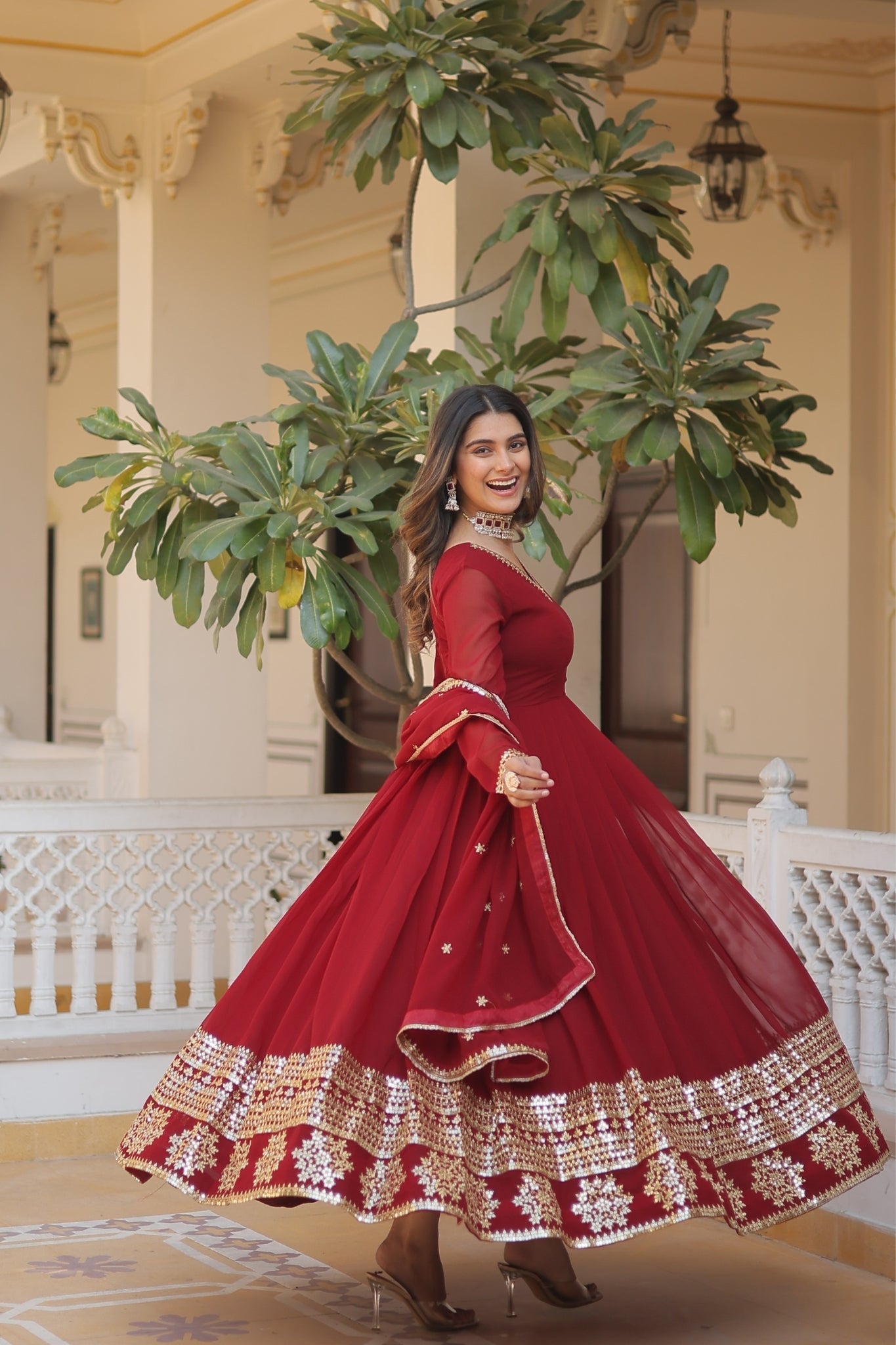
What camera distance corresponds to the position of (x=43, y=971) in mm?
4285

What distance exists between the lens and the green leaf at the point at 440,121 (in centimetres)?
380

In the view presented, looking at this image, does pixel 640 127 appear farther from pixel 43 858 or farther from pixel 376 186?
pixel 376 186

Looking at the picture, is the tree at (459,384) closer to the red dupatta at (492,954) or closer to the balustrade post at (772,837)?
the balustrade post at (772,837)

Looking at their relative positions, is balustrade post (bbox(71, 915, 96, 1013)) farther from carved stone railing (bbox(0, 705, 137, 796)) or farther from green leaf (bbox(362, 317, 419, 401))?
carved stone railing (bbox(0, 705, 137, 796))

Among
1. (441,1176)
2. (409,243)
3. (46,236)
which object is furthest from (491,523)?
(46,236)

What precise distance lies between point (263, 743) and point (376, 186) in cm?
308

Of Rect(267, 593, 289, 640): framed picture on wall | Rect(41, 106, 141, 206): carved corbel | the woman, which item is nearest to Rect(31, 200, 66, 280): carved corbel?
Rect(41, 106, 141, 206): carved corbel

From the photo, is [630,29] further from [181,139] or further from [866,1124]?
[866,1124]

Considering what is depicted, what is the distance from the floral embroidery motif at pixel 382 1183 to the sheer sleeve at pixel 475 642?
565 mm

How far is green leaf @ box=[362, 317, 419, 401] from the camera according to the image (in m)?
3.87

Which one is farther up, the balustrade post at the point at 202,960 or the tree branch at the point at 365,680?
the tree branch at the point at 365,680

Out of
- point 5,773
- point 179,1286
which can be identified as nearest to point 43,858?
point 5,773

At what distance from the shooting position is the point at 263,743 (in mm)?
6129

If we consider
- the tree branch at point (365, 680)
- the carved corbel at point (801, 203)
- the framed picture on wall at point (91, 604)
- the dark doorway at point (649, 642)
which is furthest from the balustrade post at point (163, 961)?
the framed picture on wall at point (91, 604)
